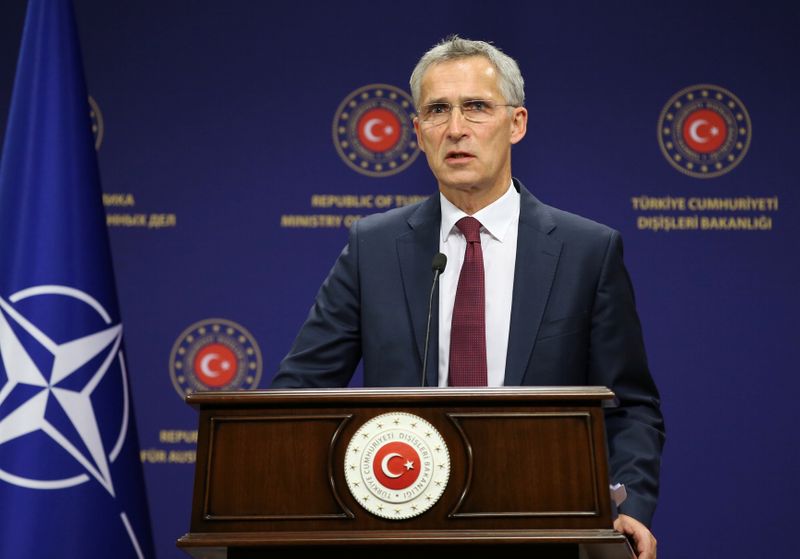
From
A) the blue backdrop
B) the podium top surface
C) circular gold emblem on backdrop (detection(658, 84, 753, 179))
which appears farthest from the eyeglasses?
circular gold emblem on backdrop (detection(658, 84, 753, 179))

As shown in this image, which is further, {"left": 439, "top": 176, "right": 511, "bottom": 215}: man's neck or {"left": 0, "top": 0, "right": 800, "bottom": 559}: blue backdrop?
{"left": 0, "top": 0, "right": 800, "bottom": 559}: blue backdrop

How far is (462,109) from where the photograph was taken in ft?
7.18

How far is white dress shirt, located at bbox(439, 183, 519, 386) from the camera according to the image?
6.84ft

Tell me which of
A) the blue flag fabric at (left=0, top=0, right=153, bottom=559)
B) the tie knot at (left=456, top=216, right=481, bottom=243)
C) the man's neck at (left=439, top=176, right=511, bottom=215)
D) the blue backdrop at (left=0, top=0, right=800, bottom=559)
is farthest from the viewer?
the blue backdrop at (left=0, top=0, right=800, bottom=559)

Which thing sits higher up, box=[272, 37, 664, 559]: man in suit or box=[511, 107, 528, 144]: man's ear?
box=[511, 107, 528, 144]: man's ear

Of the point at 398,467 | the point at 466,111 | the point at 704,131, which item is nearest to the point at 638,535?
the point at 398,467

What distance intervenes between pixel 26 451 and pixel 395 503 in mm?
1472

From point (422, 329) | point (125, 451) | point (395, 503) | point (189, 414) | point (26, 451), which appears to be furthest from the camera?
point (189, 414)

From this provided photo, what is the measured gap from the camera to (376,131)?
12.4ft

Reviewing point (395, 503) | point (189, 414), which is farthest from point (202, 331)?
point (395, 503)

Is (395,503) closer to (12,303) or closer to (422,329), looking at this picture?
(422,329)

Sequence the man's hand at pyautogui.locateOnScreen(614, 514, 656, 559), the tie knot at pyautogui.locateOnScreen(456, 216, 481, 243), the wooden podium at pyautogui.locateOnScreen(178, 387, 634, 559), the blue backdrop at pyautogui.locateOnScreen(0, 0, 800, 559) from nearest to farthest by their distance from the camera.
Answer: the wooden podium at pyautogui.locateOnScreen(178, 387, 634, 559) → the man's hand at pyautogui.locateOnScreen(614, 514, 656, 559) → the tie knot at pyautogui.locateOnScreen(456, 216, 481, 243) → the blue backdrop at pyautogui.locateOnScreen(0, 0, 800, 559)

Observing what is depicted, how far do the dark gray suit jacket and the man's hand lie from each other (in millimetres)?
108

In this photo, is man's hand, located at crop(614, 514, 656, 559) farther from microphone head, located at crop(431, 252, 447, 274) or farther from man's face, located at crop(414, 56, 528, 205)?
man's face, located at crop(414, 56, 528, 205)
